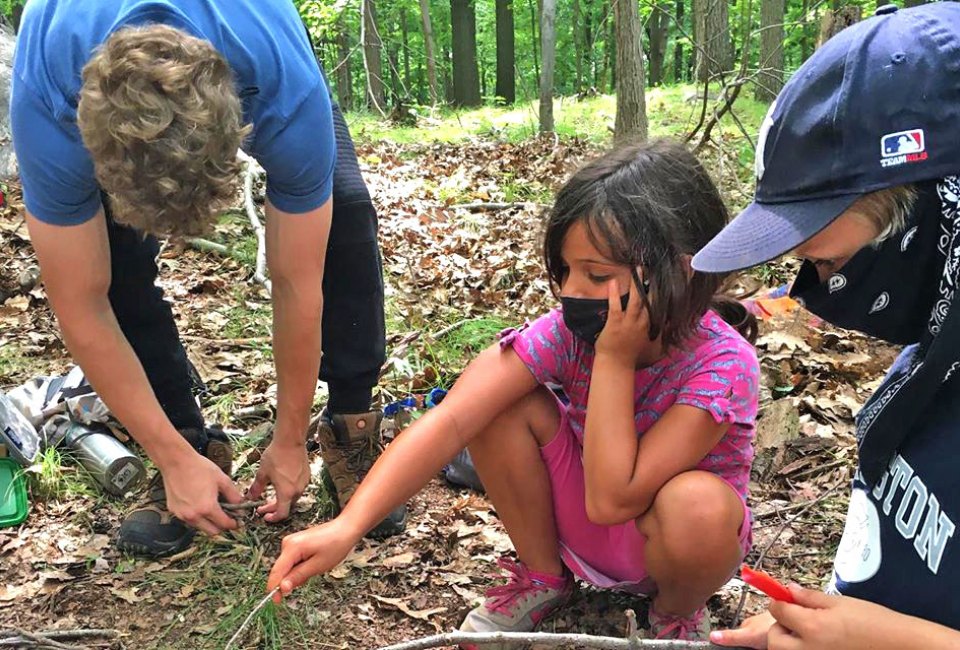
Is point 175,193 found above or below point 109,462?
above

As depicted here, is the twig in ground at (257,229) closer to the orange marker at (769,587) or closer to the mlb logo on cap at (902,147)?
the orange marker at (769,587)

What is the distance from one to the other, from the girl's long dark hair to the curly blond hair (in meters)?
0.70

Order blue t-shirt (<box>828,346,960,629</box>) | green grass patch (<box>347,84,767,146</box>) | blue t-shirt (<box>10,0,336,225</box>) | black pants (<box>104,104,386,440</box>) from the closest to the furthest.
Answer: blue t-shirt (<box>828,346,960,629</box>) → blue t-shirt (<box>10,0,336,225</box>) → black pants (<box>104,104,386,440</box>) → green grass patch (<box>347,84,767,146</box>)

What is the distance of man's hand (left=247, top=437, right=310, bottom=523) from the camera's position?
2.10 m

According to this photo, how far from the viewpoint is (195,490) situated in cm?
197

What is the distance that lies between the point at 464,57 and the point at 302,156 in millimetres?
17479

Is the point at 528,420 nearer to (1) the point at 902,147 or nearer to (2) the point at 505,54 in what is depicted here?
(1) the point at 902,147

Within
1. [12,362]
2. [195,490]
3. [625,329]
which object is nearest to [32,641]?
[195,490]

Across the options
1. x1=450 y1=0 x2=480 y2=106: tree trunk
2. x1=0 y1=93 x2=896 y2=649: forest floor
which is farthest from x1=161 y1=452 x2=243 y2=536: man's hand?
x1=450 y1=0 x2=480 y2=106: tree trunk

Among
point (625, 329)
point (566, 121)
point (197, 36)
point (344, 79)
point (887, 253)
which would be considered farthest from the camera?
point (344, 79)

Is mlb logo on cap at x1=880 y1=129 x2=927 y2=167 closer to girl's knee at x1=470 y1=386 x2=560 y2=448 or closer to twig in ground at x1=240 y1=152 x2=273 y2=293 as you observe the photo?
girl's knee at x1=470 y1=386 x2=560 y2=448

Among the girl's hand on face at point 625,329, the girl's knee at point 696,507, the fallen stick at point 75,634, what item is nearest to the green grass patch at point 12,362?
the fallen stick at point 75,634

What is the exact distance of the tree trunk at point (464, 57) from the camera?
18.0 metres

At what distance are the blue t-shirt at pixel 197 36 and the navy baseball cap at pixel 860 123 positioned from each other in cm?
96
